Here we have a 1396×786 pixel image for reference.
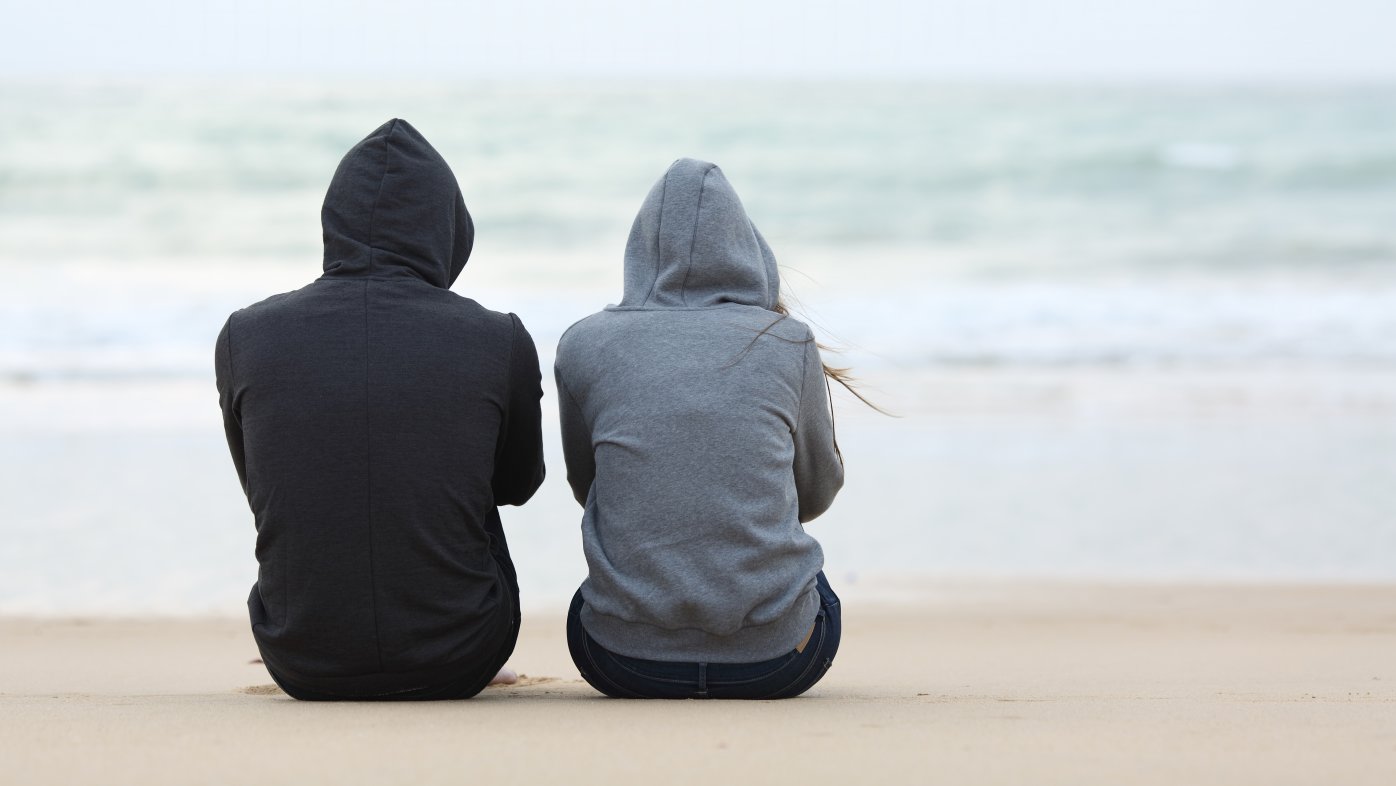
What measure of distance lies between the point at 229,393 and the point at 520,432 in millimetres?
541

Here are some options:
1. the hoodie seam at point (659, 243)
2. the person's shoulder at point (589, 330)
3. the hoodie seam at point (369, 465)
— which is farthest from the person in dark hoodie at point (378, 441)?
the hoodie seam at point (659, 243)

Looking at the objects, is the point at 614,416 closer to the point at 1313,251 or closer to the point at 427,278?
the point at 427,278

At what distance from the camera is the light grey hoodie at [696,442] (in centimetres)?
246

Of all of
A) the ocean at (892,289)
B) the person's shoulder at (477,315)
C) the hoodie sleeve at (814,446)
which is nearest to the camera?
the person's shoulder at (477,315)

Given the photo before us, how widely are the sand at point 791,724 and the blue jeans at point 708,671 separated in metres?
0.05

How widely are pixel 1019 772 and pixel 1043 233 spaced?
15.6 m

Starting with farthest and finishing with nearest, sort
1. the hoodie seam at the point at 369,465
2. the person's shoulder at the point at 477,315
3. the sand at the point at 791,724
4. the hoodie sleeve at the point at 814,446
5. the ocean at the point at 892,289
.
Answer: the ocean at the point at 892,289 → the hoodie sleeve at the point at 814,446 → the person's shoulder at the point at 477,315 → the hoodie seam at the point at 369,465 → the sand at the point at 791,724

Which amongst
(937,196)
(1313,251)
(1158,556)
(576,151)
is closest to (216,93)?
(576,151)

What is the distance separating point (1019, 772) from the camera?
75.6 inches

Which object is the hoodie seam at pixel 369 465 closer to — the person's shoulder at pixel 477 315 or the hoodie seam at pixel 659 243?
the person's shoulder at pixel 477 315

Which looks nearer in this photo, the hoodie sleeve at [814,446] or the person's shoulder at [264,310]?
the person's shoulder at [264,310]

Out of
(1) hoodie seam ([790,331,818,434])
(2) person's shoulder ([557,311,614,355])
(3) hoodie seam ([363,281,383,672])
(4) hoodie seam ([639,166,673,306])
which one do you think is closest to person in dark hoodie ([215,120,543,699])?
(3) hoodie seam ([363,281,383,672])

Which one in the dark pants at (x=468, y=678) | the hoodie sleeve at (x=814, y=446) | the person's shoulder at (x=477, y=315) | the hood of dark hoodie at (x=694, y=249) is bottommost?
the dark pants at (x=468, y=678)

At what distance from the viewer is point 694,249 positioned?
2633mm
